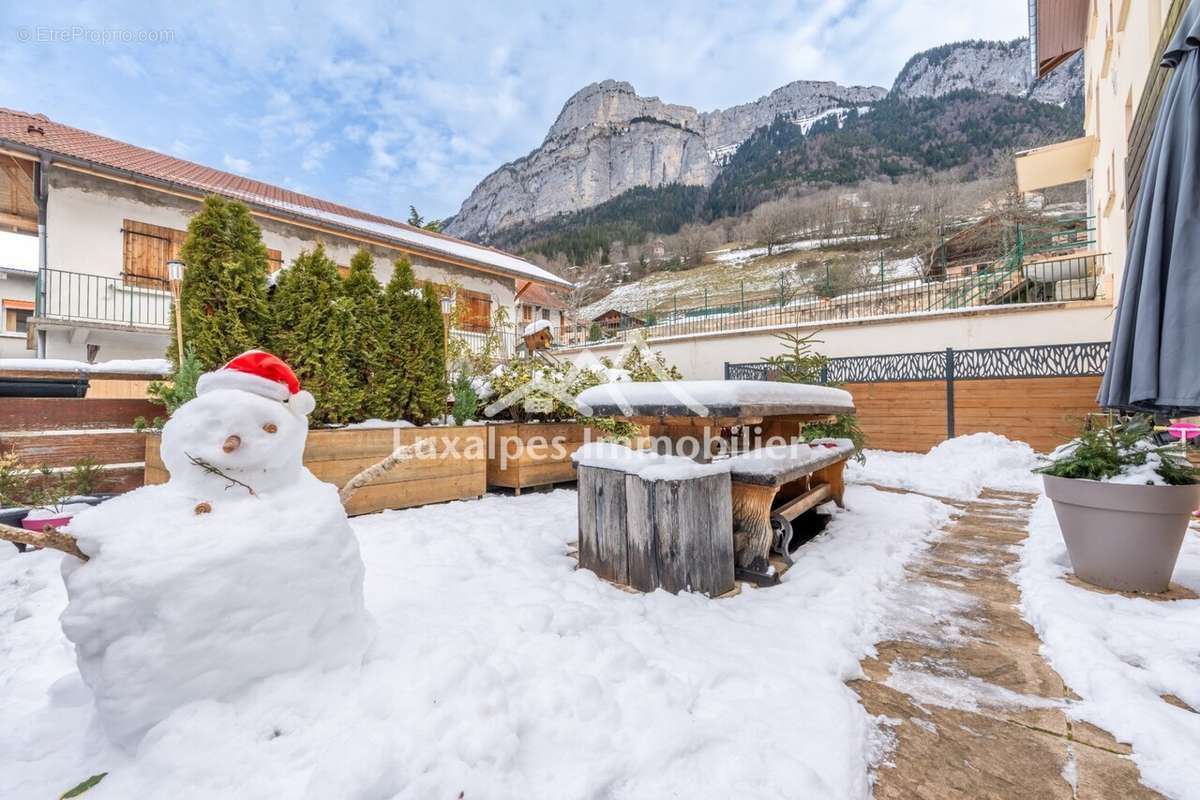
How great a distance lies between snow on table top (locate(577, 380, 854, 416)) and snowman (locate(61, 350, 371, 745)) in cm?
127

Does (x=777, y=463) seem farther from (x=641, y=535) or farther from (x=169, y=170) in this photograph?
(x=169, y=170)

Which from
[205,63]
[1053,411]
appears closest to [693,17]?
[205,63]

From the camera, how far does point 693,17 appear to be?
147ft

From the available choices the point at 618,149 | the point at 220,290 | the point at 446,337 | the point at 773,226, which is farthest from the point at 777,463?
the point at 618,149

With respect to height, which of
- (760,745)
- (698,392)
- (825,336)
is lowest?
(760,745)

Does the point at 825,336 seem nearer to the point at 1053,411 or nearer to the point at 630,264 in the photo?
the point at 1053,411

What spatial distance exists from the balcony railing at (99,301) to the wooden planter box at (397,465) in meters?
4.58

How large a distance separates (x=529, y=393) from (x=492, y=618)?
301cm

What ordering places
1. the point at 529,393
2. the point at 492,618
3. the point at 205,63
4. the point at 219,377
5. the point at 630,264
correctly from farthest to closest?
1. the point at 630,264
2. the point at 205,63
3. the point at 529,393
4. the point at 492,618
5. the point at 219,377

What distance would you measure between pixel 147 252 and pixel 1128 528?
35.5 ft

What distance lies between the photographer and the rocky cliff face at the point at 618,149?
66938 mm

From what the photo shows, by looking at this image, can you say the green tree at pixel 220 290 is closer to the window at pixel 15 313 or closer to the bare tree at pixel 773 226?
→ the window at pixel 15 313

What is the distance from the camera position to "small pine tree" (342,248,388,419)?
4.04m

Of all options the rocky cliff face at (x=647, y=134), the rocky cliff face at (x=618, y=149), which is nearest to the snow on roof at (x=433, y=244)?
the rocky cliff face at (x=647, y=134)
